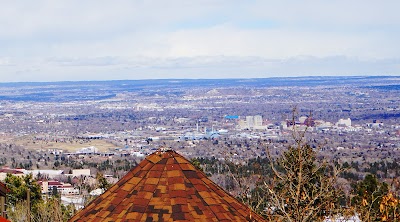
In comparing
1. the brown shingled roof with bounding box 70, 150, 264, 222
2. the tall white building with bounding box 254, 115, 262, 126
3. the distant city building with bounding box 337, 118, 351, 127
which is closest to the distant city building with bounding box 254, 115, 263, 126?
the tall white building with bounding box 254, 115, 262, 126

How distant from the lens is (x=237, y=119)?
199 metres

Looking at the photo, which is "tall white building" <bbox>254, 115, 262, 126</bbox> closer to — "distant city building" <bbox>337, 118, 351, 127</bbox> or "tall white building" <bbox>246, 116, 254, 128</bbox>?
"tall white building" <bbox>246, 116, 254, 128</bbox>

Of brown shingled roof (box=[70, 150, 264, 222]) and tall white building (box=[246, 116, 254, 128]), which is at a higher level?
brown shingled roof (box=[70, 150, 264, 222])

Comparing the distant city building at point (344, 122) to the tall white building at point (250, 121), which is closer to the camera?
the distant city building at point (344, 122)

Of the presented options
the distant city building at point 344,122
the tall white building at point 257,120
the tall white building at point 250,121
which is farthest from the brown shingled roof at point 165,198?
the tall white building at point 257,120

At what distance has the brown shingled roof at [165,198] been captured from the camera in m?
7.14

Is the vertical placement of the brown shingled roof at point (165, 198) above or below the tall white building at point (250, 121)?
above

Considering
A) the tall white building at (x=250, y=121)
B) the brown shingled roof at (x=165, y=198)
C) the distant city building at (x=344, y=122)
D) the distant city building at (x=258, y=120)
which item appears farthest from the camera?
the distant city building at (x=258, y=120)

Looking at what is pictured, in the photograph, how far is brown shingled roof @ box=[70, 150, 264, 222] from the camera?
7.14 metres

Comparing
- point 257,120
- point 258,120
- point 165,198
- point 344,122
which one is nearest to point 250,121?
point 257,120

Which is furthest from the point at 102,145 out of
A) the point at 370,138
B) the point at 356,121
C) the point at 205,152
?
the point at 356,121

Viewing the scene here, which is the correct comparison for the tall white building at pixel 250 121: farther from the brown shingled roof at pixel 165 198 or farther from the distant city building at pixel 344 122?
the brown shingled roof at pixel 165 198

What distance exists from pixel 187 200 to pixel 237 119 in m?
192

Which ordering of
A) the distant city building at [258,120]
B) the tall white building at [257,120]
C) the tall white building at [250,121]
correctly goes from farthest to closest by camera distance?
the tall white building at [257,120] → the distant city building at [258,120] → the tall white building at [250,121]
